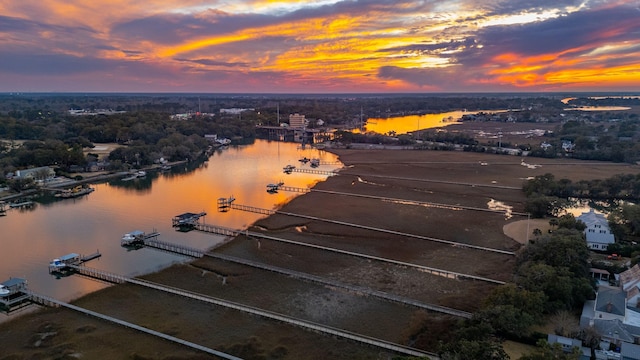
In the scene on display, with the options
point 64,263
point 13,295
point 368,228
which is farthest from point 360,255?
point 13,295

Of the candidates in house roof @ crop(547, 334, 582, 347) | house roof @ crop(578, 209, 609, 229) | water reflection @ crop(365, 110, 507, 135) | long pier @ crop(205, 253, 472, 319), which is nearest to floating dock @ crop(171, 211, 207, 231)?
long pier @ crop(205, 253, 472, 319)

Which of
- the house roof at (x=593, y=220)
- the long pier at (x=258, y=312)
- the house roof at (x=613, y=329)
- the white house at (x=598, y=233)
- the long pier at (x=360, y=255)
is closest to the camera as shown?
the house roof at (x=613, y=329)

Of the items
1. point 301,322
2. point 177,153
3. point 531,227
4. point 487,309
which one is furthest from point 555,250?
point 177,153

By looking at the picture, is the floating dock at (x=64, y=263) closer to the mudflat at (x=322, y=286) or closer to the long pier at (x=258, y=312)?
the long pier at (x=258, y=312)

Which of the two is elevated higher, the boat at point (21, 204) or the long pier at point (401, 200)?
the long pier at point (401, 200)

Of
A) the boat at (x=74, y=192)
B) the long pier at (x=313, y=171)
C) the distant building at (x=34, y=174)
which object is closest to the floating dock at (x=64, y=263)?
the boat at (x=74, y=192)

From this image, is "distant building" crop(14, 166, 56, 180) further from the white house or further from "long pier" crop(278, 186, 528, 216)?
the white house
